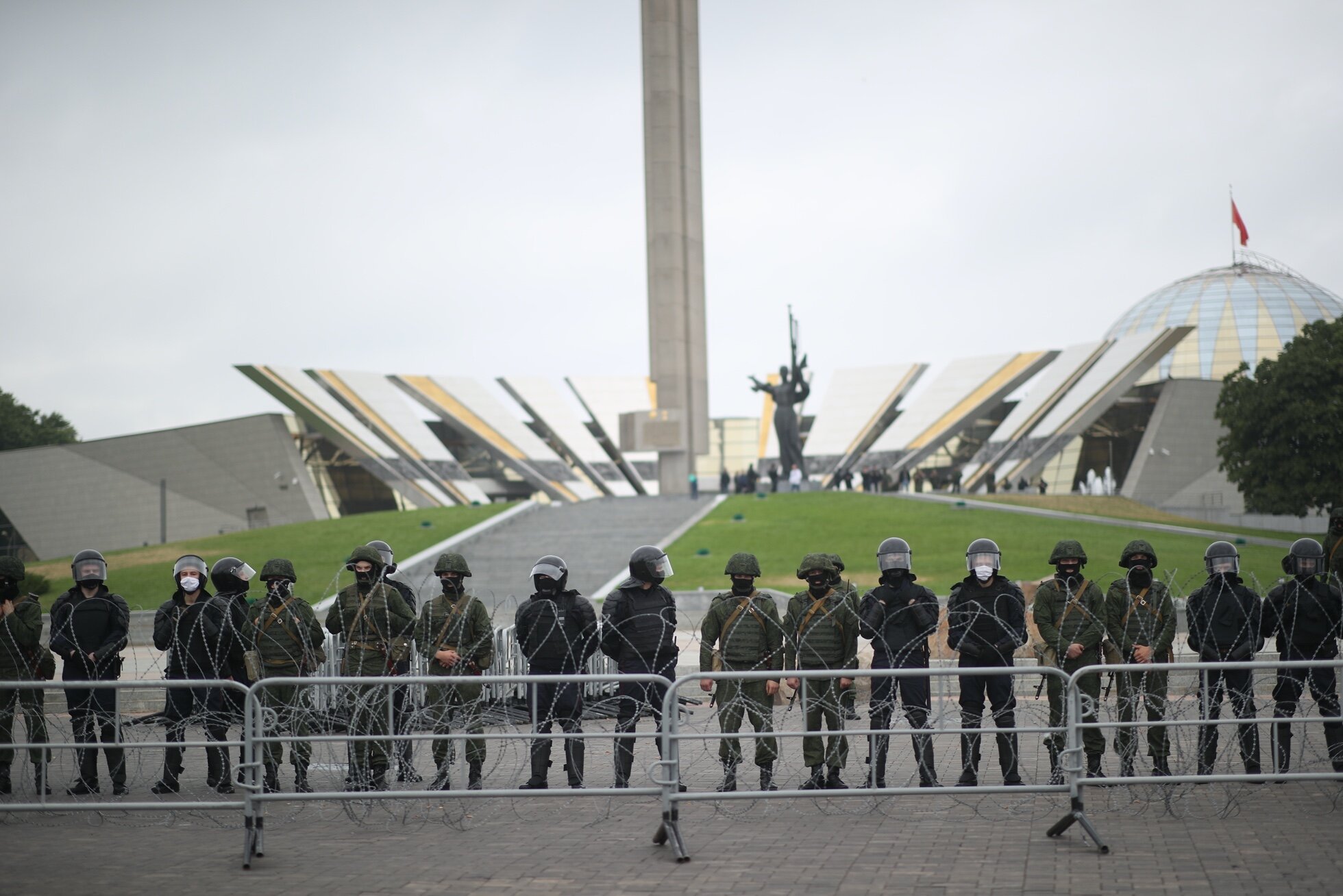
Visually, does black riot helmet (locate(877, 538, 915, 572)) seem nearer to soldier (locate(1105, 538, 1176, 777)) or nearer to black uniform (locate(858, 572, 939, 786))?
black uniform (locate(858, 572, 939, 786))

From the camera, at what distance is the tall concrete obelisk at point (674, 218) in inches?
1697

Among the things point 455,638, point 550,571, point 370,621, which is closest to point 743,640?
point 550,571

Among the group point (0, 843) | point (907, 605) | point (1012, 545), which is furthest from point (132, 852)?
point (1012, 545)

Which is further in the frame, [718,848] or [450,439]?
[450,439]

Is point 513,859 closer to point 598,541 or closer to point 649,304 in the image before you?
point 598,541

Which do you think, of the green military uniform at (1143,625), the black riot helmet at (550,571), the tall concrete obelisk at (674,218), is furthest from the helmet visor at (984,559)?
the tall concrete obelisk at (674,218)

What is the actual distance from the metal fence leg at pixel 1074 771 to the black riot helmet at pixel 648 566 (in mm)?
2982

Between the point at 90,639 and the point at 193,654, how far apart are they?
0.70m

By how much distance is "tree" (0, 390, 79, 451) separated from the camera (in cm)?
5716

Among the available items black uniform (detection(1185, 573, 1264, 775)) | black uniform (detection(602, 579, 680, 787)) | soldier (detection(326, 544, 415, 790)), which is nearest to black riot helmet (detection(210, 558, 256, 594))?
soldier (detection(326, 544, 415, 790))

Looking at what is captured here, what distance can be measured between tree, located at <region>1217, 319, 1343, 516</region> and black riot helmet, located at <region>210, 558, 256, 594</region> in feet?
100

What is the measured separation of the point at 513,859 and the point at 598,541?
76.2 feet

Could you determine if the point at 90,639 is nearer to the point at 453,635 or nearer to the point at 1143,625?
the point at 453,635

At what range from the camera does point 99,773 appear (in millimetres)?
9258
